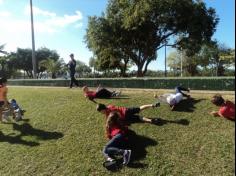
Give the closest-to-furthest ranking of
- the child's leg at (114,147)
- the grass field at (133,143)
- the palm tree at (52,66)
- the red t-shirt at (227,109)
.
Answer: the grass field at (133,143), the child's leg at (114,147), the red t-shirt at (227,109), the palm tree at (52,66)

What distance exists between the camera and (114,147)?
9.27 metres

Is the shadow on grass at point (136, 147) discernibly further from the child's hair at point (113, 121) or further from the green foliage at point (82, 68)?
the green foliage at point (82, 68)

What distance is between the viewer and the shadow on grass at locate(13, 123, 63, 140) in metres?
11.5

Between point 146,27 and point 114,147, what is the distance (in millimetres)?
29049

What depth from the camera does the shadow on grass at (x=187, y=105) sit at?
36.9ft

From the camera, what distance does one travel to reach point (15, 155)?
1073cm

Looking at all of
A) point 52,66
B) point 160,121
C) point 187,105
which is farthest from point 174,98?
point 52,66

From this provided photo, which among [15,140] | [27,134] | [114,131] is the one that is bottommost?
[15,140]

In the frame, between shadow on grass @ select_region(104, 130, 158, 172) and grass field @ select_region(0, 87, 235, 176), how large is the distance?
1.0 inches

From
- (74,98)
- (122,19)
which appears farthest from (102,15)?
(74,98)

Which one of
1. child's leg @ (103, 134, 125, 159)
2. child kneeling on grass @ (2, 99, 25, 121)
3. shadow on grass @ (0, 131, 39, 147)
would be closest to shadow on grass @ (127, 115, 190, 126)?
child's leg @ (103, 134, 125, 159)

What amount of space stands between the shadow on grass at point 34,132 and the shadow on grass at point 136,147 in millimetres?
2544

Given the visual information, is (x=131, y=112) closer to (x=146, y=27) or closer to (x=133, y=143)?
(x=133, y=143)

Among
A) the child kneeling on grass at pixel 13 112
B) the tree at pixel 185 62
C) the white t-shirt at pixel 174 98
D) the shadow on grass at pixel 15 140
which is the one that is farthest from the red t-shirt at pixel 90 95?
the tree at pixel 185 62
